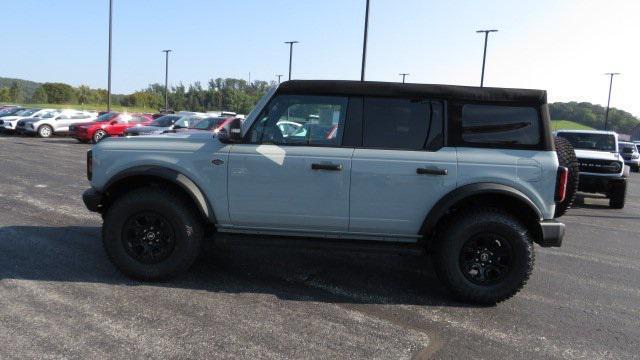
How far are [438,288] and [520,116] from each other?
183cm

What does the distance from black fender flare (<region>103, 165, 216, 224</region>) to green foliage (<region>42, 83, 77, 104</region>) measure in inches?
4638

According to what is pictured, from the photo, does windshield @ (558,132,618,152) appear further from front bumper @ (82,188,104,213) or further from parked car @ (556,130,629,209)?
front bumper @ (82,188,104,213)

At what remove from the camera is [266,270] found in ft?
17.6

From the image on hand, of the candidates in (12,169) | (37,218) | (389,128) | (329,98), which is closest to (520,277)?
(389,128)

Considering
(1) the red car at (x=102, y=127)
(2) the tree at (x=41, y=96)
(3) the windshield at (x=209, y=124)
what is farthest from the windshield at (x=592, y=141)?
(2) the tree at (x=41, y=96)

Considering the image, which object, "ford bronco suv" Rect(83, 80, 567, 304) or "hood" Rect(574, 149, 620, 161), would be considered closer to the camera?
"ford bronco suv" Rect(83, 80, 567, 304)

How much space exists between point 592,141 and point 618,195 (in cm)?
190

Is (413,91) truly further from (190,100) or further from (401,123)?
(190,100)

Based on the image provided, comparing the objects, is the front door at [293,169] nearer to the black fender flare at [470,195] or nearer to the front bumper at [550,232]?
the black fender flare at [470,195]

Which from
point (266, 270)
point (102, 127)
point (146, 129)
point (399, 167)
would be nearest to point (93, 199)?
point (266, 270)

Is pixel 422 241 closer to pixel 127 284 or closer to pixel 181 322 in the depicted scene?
pixel 181 322

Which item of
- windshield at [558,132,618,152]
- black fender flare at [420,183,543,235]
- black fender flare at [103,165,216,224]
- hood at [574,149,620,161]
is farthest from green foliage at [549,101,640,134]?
black fender flare at [103,165,216,224]

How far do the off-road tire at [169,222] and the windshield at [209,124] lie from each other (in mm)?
14477

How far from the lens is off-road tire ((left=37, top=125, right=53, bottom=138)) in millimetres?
26719
